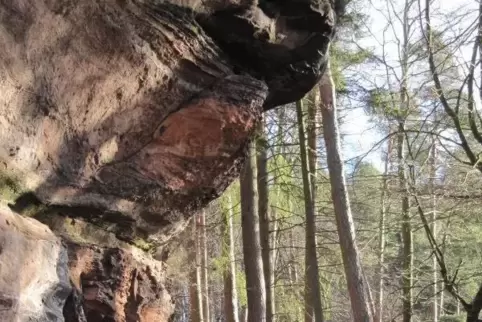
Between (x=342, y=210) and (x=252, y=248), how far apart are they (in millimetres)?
1512

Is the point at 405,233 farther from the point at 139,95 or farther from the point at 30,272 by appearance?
the point at 30,272

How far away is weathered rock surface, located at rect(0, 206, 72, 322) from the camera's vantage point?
2.24 m

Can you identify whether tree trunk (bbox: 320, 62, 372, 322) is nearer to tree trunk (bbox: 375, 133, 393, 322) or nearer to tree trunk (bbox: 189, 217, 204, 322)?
tree trunk (bbox: 375, 133, 393, 322)

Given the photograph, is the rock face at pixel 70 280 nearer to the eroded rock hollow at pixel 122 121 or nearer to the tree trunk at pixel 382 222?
the eroded rock hollow at pixel 122 121

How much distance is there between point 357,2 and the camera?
30.2ft

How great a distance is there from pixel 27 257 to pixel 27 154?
601mm

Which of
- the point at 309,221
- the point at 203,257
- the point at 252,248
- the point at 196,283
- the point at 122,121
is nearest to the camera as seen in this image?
the point at 122,121

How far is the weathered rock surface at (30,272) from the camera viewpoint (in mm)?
2236

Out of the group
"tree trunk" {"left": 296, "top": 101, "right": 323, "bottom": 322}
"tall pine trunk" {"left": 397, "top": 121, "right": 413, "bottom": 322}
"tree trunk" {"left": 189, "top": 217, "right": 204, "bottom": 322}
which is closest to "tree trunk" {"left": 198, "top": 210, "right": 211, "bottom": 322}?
"tree trunk" {"left": 189, "top": 217, "right": 204, "bottom": 322}

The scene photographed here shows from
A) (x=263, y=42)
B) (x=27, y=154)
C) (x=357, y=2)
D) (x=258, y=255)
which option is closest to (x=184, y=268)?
(x=258, y=255)

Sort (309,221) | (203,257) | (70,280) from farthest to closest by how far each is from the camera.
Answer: (203,257) → (309,221) → (70,280)

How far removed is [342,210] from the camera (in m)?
8.69

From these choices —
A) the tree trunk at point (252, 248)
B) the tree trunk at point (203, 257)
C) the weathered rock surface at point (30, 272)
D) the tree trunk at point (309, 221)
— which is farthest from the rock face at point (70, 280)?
the tree trunk at point (203, 257)

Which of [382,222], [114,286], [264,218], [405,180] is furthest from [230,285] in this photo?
[114,286]
